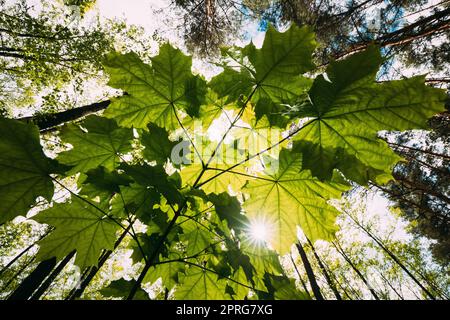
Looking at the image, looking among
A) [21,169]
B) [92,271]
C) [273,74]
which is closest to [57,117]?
[92,271]

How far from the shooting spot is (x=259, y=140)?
4.69 ft

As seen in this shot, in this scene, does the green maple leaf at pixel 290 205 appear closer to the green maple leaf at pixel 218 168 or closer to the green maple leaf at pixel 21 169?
the green maple leaf at pixel 218 168

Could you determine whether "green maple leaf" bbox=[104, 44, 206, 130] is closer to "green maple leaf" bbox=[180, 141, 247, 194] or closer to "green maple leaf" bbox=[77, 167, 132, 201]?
"green maple leaf" bbox=[180, 141, 247, 194]

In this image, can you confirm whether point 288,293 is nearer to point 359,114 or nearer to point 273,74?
point 359,114

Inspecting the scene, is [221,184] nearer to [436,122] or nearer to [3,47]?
[436,122]

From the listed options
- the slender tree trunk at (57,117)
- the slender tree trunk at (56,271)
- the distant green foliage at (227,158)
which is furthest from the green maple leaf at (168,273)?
the slender tree trunk at (56,271)

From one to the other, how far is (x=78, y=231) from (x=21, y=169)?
1.34ft

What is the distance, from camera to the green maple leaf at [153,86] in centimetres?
120

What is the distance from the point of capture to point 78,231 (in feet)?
4.25

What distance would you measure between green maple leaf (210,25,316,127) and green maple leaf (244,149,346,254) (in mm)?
282

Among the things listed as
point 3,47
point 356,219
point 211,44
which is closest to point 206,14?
point 211,44

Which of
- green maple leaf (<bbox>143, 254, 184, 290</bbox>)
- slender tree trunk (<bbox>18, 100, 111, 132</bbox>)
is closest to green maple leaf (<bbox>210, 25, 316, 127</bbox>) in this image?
green maple leaf (<bbox>143, 254, 184, 290</bbox>)
